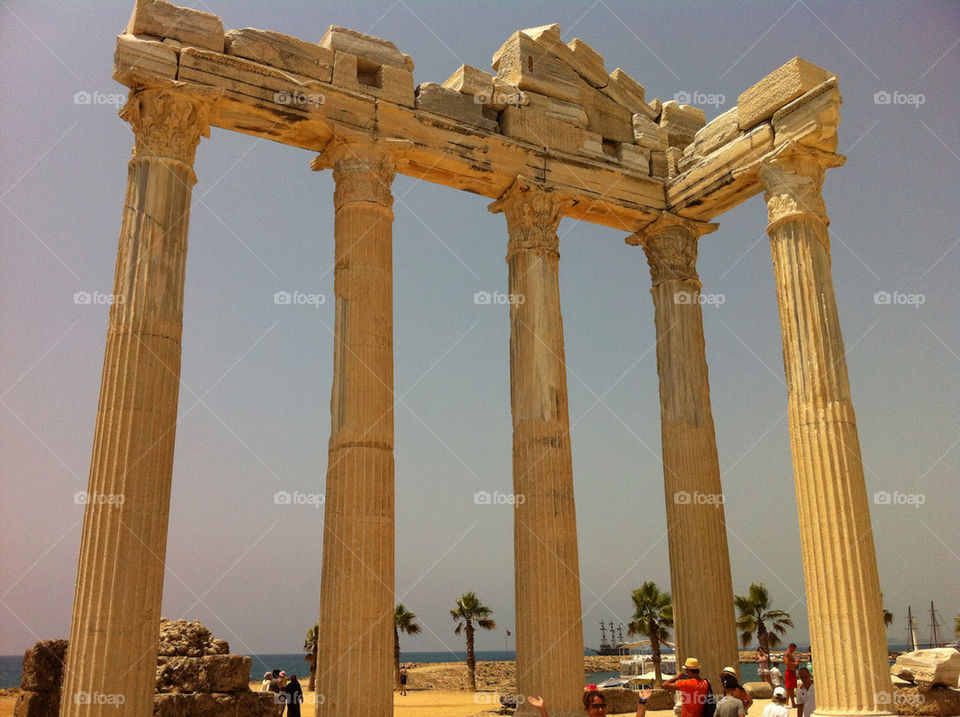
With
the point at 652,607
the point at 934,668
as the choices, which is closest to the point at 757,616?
the point at 652,607

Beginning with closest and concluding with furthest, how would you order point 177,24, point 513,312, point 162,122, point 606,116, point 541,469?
1. point 162,122
2. point 177,24
3. point 541,469
4. point 513,312
5. point 606,116

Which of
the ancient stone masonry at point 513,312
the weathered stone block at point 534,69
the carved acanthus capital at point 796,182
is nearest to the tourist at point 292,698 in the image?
the ancient stone masonry at point 513,312

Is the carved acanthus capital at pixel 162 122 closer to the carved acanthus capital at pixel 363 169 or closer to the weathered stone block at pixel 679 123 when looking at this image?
the carved acanthus capital at pixel 363 169

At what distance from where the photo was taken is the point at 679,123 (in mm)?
25031

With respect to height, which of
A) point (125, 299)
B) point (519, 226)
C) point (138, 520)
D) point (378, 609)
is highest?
point (519, 226)

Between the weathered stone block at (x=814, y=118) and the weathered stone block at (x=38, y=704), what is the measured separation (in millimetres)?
21192

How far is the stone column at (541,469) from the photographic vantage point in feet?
59.1

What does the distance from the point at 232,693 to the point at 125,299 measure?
9947 mm

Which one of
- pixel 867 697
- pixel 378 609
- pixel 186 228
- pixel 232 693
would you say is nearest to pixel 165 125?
pixel 186 228

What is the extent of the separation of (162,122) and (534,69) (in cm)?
1005

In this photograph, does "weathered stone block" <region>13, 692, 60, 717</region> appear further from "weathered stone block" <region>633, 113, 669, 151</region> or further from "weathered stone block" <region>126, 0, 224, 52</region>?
"weathered stone block" <region>633, 113, 669, 151</region>

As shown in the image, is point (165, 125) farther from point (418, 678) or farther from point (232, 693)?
point (418, 678)

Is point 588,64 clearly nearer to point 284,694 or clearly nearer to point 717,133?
point 717,133

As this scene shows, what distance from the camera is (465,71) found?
69.8 feet
